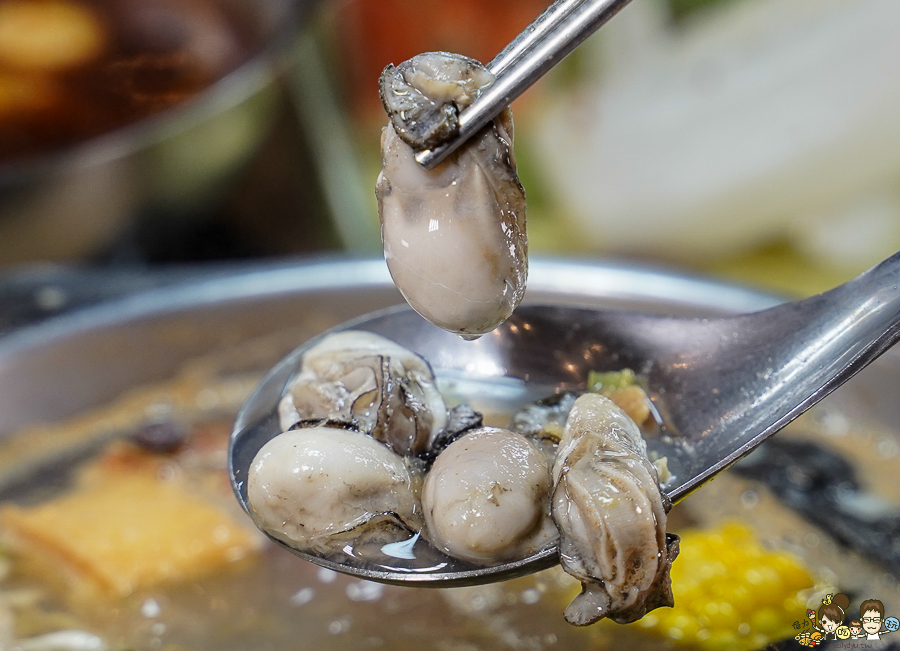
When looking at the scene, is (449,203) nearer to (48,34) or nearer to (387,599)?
(387,599)

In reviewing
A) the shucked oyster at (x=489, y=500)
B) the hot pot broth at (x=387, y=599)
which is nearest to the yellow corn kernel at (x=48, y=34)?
the hot pot broth at (x=387, y=599)

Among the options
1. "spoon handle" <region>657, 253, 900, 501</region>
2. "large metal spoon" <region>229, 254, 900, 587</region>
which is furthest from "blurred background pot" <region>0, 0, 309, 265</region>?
"spoon handle" <region>657, 253, 900, 501</region>

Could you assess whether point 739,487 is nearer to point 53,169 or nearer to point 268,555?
point 268,555

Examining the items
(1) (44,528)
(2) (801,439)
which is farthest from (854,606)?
(1) (44,528)

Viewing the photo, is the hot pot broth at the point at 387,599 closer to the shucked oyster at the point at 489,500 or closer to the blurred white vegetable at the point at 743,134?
the shucked oyster at the point at 489,500

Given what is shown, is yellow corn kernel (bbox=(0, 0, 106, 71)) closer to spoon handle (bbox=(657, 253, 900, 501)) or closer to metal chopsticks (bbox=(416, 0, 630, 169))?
→ metal chopsticks (bbox=(416, 0, 630, 169))

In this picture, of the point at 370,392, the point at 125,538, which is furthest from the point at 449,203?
the point at 125,538
